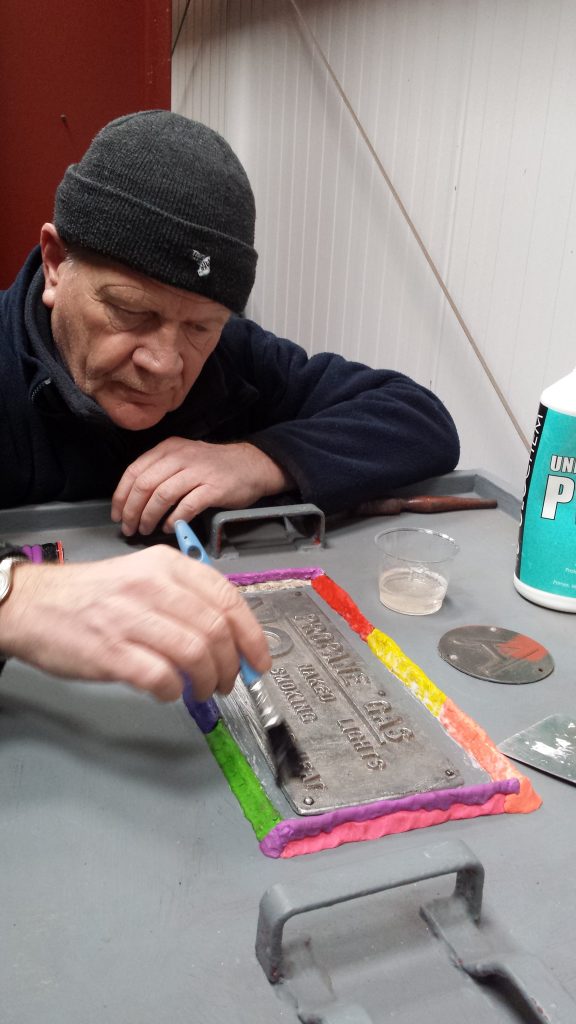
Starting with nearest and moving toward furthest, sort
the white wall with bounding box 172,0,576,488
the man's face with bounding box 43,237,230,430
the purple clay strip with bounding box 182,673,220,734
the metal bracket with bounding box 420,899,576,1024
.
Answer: the metal bracket with bounding box 420,899,576,1024
the purple clay strip with bounding box 182,673,220,734
the man's face with bounding box 43,237,230,430
the white wall with bounding box 172,0,576,488

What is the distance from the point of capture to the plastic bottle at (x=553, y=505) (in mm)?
822

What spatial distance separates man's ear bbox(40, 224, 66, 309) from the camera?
951mm

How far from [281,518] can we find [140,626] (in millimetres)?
482

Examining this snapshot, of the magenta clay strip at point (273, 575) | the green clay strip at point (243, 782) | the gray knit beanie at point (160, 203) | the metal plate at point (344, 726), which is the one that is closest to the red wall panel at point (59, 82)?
the gray knit beanie at point (160, 203)

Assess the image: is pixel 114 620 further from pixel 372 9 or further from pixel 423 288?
pixel 372 9

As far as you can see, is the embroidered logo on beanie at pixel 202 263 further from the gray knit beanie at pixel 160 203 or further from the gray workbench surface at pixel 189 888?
the gray workbench surface at pixel 189 888

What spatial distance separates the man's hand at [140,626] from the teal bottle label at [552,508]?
0.40 m

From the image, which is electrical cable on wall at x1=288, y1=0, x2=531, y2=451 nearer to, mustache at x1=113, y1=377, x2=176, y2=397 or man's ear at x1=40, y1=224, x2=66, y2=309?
mustache at x1=113, y1=377, x2=176, y2=397

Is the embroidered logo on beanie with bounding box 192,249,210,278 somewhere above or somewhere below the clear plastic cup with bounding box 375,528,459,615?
above

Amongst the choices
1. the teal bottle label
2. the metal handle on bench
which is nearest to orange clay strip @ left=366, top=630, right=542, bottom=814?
the metal handle on bench

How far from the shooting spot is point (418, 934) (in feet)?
1.52

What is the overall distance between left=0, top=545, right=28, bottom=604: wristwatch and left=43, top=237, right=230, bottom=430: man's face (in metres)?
0.33

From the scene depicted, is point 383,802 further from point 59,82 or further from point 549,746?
point 59,82

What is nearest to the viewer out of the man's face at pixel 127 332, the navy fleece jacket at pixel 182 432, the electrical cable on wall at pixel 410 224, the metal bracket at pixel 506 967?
the metal bracket at pixel 506 967
